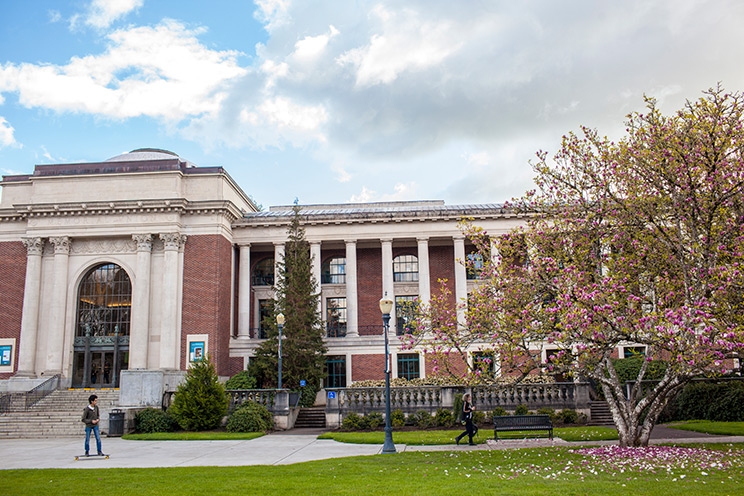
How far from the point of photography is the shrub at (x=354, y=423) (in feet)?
84.0

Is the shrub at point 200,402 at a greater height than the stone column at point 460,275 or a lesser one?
lesser

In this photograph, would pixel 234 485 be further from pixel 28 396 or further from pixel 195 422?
pixel 28 396

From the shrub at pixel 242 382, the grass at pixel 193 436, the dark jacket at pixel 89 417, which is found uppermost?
the shrub at pixel 242 382

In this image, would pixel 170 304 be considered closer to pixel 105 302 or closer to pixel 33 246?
pixel 105 302

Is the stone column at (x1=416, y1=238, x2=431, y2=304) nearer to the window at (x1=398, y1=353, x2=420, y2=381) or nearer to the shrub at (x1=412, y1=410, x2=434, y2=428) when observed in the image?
the window at (x1=398, y1=353, x2=420, y2=381)

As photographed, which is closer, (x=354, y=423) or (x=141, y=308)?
(x=354, y=423)

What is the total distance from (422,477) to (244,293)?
1142 inches

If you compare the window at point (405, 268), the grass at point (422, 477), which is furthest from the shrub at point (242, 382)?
the grass at point (422, 477)

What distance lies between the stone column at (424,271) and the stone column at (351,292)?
14.3 feet

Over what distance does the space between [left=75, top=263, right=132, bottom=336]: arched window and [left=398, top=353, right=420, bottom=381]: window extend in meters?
17.4

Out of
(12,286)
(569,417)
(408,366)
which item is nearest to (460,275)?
(408,366)

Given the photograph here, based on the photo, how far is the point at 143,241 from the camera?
3709cm

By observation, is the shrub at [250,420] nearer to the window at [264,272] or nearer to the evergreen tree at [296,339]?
the evergreen tree at [296,339]

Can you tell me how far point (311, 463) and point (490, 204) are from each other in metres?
31.2
